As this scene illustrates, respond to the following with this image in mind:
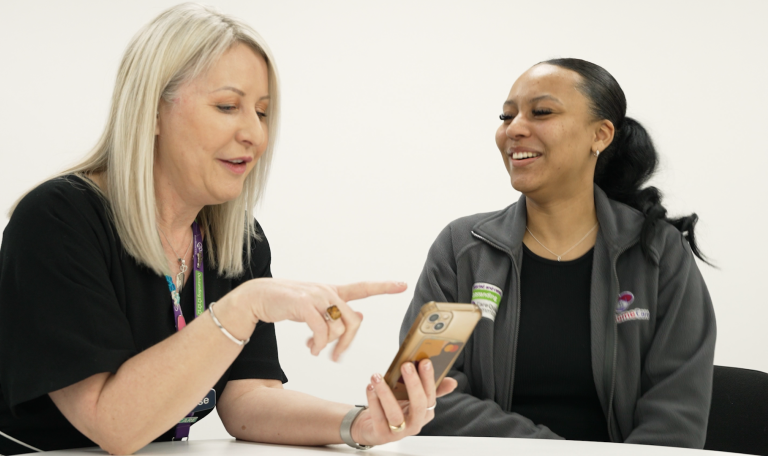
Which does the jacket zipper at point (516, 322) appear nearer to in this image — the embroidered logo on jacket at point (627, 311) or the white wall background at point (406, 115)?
the embroidered logo on jacket at point (627, 311)

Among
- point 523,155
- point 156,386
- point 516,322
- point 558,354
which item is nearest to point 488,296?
point 516,322

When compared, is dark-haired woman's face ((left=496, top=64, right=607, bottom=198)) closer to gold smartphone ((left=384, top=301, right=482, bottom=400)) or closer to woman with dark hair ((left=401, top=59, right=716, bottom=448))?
woman with dark hair ((left=401, top=59, right=716, bottom=448))

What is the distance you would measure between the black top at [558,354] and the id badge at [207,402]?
3.06 ft

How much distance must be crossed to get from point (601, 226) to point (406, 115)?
1.85 meters

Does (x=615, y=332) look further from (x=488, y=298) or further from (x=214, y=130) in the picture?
(x=214, y=130)

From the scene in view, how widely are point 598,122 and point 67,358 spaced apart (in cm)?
172

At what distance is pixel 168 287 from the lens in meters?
1.40

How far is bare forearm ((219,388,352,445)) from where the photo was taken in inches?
50.6

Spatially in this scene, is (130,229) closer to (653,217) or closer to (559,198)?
(559,198)

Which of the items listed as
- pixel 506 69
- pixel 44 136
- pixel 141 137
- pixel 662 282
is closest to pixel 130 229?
pixel 141 137

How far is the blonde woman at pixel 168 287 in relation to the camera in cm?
108

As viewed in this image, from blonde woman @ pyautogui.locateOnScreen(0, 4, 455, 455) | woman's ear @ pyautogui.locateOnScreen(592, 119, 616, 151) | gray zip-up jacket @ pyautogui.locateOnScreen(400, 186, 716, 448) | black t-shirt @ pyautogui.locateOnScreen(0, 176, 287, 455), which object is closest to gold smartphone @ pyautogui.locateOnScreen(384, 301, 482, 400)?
blonde woman @ pyautogui.locateOnScreen(0, 4, 455, 455)

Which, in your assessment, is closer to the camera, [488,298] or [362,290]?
[362,290]

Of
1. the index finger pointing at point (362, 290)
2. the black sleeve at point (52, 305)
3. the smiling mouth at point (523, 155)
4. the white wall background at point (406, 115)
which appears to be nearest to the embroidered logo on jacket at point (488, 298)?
the smiling mouth at point (523, 155)
